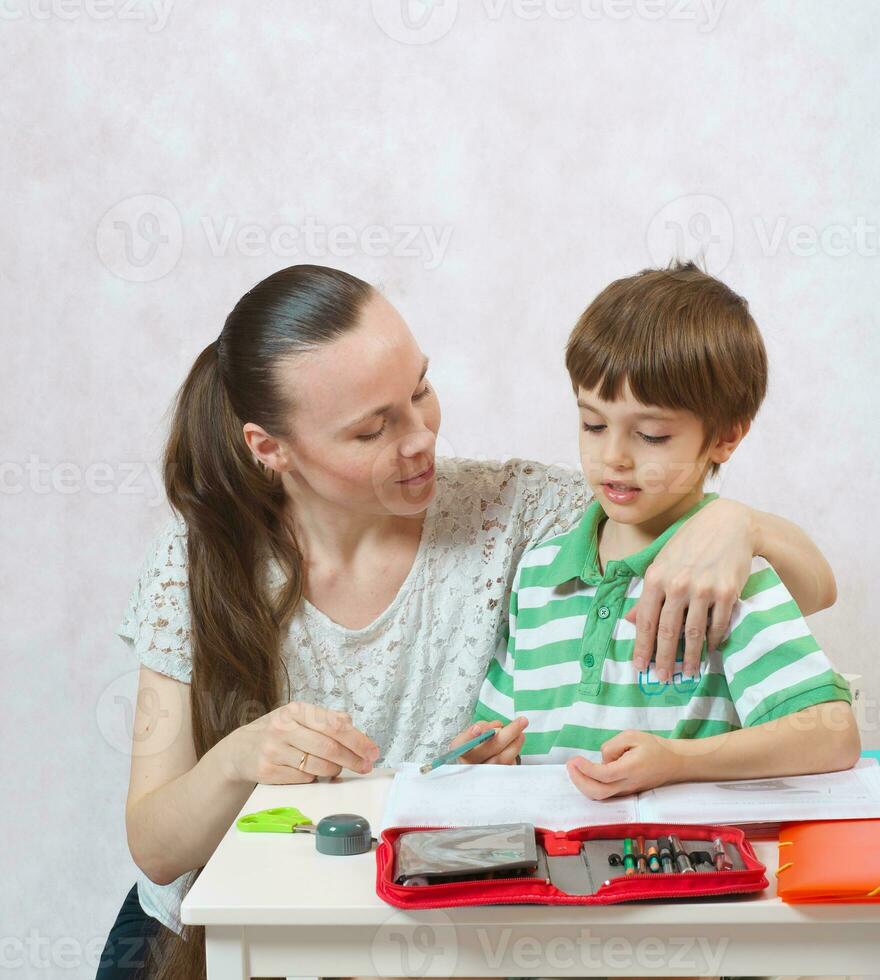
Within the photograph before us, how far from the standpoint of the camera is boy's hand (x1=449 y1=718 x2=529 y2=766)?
1.19 meters

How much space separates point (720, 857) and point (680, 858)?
0.03 metres

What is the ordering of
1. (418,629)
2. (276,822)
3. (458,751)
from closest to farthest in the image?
(276,822) → (458,751) → (418,629)

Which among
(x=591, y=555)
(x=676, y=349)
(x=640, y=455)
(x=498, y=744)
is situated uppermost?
(x=676, y=349)

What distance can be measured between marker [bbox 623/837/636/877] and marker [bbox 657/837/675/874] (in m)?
0.02

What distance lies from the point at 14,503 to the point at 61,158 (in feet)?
2.02

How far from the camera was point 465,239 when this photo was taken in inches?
83.7

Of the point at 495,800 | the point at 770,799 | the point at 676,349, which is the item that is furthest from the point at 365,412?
the point at 770,799

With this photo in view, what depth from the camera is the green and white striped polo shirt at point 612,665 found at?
3.86ft

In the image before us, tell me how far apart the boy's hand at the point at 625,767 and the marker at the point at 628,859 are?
0.11 m

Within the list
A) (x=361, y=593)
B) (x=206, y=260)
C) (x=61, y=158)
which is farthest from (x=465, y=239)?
(x=361, y=593)

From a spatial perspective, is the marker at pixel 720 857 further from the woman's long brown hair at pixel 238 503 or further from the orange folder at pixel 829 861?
the woman's long brown hair at pixel 238 503

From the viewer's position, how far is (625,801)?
107cm

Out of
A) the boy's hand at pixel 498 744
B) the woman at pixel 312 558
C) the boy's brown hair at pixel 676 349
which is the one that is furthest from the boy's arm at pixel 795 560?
the boy's hand at pixel 498 744

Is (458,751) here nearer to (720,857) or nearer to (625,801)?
(625,801)
